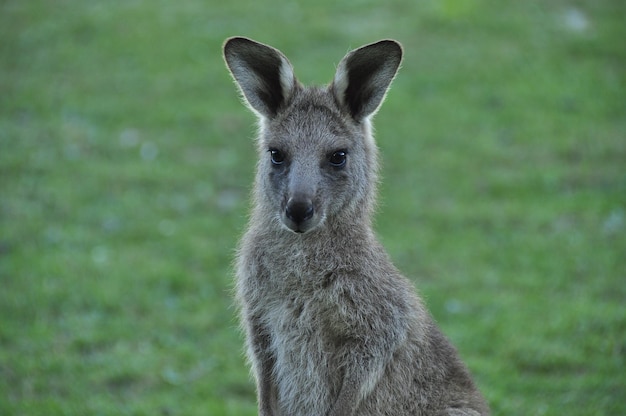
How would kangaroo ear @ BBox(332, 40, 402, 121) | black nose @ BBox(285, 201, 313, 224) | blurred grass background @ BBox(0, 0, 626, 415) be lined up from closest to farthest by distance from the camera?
black nose @ BBox(285, 201, 313, 224) → kangaroo ear @ BBox(332, 40, 402, 121) → blurred grass background @ BBox(0, 0, 626, 415)

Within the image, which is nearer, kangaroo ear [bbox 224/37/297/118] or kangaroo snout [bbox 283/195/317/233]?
kangaroo snout [bbox 283/195/317/233]

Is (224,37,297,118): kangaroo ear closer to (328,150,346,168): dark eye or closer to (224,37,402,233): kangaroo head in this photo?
(224,37,402,233): kangaroo head

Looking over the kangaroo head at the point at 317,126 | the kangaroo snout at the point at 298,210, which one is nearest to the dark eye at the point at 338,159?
the kangaroo head at the point at 317,126

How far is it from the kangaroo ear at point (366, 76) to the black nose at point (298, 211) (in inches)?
27.6

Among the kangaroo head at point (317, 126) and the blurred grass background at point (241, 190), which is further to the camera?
the blurred grass background at point (241, 190)

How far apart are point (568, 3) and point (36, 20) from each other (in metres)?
9.18

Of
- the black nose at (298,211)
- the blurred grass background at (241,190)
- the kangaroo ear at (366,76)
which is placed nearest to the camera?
the black nose at (298,211)

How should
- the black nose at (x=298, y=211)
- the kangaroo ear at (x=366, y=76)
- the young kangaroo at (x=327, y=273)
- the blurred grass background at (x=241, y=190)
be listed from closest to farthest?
the black nose at (x=298, y=211)
the young kangaroo at (x=327, y=273)
the kangaroo ear at (x=366, y=76)
the blurred grass background at (x=241, y=190)

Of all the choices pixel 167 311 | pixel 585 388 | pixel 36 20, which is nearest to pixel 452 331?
pixel 585 388

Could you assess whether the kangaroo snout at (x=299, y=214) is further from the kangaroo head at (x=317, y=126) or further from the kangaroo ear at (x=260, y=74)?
the kangaroo ear at (x=260, y=74)

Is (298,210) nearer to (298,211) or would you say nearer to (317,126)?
(298,211)

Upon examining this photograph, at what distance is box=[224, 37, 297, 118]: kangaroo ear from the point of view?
14.3ft

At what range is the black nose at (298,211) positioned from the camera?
160 inches

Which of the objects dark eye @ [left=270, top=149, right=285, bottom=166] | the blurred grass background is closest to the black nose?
dark eye @ [left=270, top=149, right=285, bottom=166]
